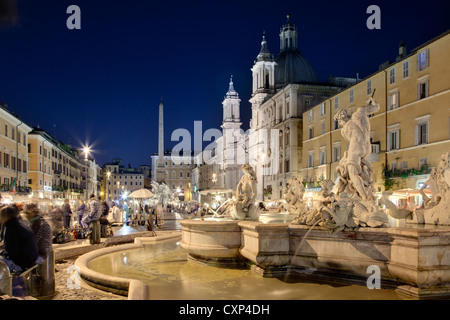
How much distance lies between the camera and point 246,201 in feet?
31.1

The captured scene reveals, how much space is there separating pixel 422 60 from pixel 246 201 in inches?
875

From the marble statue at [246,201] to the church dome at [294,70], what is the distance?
5270 cm

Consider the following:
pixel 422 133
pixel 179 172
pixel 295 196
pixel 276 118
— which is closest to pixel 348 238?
pixel 295 196

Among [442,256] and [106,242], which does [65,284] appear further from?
[442,256]

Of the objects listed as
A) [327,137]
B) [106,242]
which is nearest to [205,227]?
[106,242]

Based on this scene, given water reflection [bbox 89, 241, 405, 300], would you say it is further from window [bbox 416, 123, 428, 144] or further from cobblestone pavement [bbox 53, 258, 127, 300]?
window [bbox 416, 123, 428, 144]

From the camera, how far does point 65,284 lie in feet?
23.9

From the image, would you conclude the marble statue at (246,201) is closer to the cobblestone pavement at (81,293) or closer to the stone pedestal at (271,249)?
the stone pedestal at (271,249)

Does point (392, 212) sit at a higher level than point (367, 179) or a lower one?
lower

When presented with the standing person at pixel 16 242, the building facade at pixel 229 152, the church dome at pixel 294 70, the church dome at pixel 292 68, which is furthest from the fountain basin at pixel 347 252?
the building facade at pixel 229 152

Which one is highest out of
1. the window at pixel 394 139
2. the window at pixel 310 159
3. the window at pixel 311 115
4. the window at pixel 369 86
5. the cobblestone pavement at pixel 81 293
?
the window at pixel 369 86

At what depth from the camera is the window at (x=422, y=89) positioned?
26344 millimetres

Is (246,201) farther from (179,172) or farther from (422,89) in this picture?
(179,172)
